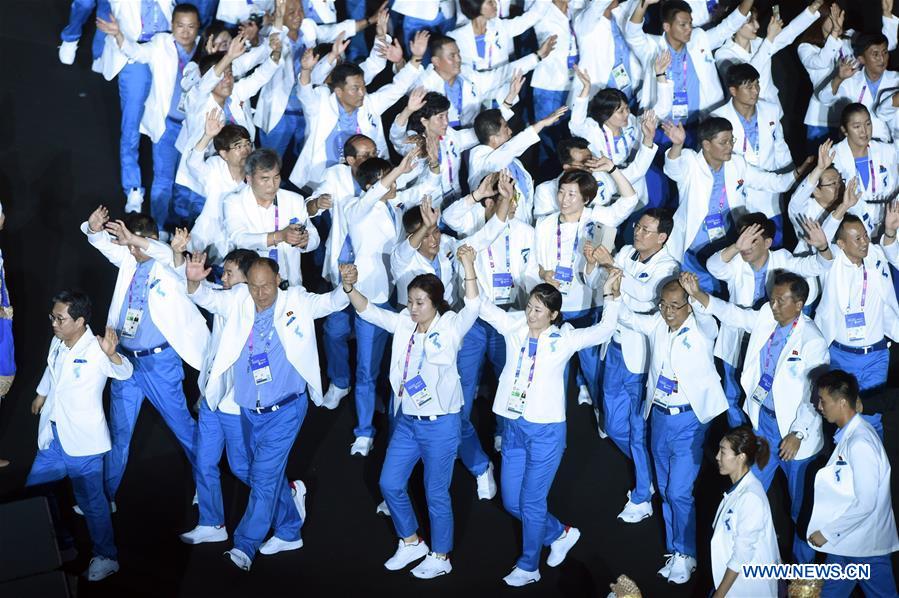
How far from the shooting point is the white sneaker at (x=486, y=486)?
25.4 feet

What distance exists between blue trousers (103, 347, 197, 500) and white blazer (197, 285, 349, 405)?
1.49 ft

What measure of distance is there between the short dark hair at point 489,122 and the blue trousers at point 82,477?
285 cm

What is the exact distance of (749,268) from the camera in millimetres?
7633

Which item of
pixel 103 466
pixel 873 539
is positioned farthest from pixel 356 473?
pixel 873 539

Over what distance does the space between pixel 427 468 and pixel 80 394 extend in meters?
1.76

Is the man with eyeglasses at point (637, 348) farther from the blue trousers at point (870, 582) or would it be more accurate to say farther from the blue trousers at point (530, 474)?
the blue trousers at point (870, 582)

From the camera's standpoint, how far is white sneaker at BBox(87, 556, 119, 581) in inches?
278

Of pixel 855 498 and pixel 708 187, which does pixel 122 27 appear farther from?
pixel 855 498

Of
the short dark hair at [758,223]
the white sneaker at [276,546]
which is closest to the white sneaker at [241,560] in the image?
the white sneaker at [276,546]

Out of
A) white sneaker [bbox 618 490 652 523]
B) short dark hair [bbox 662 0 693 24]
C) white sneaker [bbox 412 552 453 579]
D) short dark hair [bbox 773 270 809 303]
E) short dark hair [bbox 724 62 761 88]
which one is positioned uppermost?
short dark hair [bbox 662 0 693 24]

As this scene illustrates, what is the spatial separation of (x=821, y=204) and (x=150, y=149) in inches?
179

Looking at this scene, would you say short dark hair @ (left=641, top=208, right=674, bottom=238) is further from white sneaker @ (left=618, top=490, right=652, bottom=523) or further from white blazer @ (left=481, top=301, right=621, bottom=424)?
white sneaker @ (left=618, top=490, right=652, bottom=523)

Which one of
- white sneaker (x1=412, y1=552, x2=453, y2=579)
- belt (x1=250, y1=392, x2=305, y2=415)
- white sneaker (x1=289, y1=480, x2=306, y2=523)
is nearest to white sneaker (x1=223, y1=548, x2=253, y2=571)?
white sneaker (x1=289, y1=480, x2=306, y2=523)

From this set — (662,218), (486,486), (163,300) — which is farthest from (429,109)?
(486,486)
